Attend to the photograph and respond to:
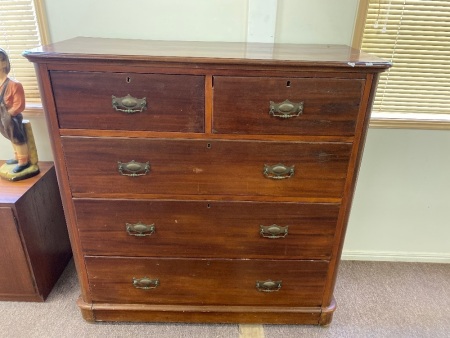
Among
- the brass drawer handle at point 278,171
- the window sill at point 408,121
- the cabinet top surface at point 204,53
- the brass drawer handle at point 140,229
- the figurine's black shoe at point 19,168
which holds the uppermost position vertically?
the cabinet top surface at point 204,53

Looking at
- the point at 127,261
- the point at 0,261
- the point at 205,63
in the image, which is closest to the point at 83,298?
the point at 127,261

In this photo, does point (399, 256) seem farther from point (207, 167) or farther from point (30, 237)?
point (30, 237)

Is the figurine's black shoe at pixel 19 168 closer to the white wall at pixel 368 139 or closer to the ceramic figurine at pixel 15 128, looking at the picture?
the ceramic figurine at pixel 15 128

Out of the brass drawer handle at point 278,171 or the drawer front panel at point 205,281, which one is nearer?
the brass drawer handle at point 278,171

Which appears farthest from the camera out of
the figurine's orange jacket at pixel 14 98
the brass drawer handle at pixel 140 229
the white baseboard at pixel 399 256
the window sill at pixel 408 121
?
the white baseboard at pixel 399 256

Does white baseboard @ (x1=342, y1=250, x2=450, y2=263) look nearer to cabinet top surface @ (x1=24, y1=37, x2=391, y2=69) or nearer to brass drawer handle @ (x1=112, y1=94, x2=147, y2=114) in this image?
cabinet top surface @ (x1=24, y1=37, x2=391, y2=69)

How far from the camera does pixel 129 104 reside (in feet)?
3.62

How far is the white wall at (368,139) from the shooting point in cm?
146

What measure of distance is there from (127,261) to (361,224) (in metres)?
1.21

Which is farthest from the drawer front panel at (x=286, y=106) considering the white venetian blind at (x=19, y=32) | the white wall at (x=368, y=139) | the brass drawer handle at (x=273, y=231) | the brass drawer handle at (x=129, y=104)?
the white venetian blind at (x=19, y=32)

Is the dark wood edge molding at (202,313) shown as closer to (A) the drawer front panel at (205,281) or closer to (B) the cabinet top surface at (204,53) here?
(A) the drawer front panel at (205,281)

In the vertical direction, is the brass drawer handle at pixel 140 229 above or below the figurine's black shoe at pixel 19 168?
below

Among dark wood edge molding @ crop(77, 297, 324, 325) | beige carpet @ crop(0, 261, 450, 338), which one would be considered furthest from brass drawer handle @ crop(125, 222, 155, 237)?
Result: beige carpet @ crop(0, 261, 450, 338)

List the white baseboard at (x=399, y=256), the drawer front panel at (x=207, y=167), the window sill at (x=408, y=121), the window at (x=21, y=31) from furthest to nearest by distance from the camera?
the white baseboard at (x=399, y=256), the window sill at (x=408, y=121), the window at (x=21, y=31), the drawer front panel at (x=207, y=167)
